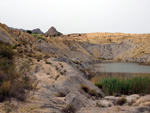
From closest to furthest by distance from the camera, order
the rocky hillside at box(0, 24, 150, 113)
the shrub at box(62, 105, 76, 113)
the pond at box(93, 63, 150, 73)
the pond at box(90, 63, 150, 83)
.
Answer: the shrub at box(62, 105, 76, 113) → the rocky hillside at box(0, 24, 150, 113) → the pond at box(90, 63, 150, 83) → the pond at box(93, 63, 150, 73)

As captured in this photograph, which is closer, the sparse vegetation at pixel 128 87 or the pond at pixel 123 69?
the sparse vegetation at pixel 128 87

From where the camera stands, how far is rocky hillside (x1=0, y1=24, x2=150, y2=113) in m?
9.13

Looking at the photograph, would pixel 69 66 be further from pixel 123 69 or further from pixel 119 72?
pixel 123 69

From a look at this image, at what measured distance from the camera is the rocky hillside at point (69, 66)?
913 centimetres

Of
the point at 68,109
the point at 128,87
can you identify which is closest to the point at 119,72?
the point at 128,87

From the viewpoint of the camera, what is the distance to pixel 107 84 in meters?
20.8

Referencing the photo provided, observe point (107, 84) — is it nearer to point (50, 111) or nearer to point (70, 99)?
point (70, 99)

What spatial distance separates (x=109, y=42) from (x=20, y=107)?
10024cm

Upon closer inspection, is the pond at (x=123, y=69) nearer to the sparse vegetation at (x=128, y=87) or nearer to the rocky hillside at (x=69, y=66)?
the rocky hillside at (x=69, y=66)

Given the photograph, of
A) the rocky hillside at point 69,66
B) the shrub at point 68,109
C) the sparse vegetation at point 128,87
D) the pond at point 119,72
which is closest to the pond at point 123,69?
the pond at point 119,72

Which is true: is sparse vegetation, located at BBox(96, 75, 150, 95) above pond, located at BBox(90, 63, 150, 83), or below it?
above

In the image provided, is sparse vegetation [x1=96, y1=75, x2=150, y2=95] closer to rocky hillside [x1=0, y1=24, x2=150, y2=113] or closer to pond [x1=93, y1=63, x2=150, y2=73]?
rocky hillside [x1=0, y1=24, x2=150, y2=113]

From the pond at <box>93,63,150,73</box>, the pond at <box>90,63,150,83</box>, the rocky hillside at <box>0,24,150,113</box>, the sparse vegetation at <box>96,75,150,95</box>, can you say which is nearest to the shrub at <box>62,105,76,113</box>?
the rocky hillside at <box>0,24,150,113</box>

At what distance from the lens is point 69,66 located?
75.8 feet
